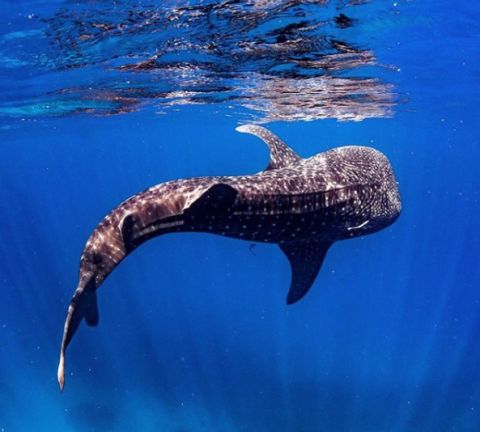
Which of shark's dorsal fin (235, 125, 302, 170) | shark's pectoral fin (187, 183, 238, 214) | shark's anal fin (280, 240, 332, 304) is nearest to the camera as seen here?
shark's pectoral fin (187, 183, 238, 214)

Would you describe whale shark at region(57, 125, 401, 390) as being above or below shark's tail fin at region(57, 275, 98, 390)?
above

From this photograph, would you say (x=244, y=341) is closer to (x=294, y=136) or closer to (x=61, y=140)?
(x=294, y=136)

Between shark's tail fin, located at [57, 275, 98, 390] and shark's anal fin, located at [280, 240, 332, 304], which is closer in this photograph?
shark's tail fin, located at [57, 275, 98, 390]

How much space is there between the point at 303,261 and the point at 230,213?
9.66ft

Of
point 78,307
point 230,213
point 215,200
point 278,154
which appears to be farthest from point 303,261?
point 78,307

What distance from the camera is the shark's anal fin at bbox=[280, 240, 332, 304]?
6668 mm

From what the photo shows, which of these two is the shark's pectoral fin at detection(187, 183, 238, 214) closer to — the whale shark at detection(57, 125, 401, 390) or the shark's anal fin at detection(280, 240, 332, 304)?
the whale shark at detection(57, 125, 401, 390)

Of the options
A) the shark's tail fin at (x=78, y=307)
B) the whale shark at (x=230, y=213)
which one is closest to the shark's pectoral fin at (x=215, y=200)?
the whale shark at (x=230, y=213)

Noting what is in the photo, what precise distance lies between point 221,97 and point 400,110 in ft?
35.2

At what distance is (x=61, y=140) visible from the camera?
39406mm

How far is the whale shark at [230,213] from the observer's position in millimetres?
4176

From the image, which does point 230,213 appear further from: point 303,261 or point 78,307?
point 303,261

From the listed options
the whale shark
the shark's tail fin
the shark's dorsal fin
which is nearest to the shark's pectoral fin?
the whale shark

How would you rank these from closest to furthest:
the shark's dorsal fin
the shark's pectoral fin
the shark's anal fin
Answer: the shark's pectoral fin, the shark's dorsal fin, the shark's anal fin
